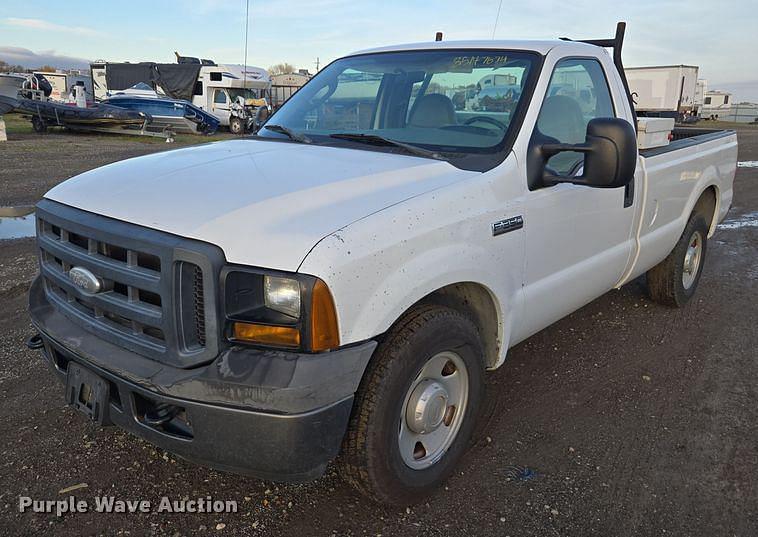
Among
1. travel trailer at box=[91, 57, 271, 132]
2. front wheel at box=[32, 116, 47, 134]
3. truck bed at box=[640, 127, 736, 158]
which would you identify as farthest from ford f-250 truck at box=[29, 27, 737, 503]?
travel trailer at box=[91, 57, 271, 132]

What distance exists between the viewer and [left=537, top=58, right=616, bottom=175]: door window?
3.41 meters

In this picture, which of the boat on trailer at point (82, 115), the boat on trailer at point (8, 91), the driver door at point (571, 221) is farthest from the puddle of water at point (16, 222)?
Result: the boat on trailer at point (8, 91)

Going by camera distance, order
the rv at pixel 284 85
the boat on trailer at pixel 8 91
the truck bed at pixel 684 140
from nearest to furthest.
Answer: the truck bed at pixel 684 140 < the boat on trailer at pixel 8 91 < the rv at pixel 284 85

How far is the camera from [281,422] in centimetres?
212

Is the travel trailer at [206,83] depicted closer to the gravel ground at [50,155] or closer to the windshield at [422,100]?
the gravel ground at [50,155]

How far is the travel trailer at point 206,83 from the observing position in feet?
92.2

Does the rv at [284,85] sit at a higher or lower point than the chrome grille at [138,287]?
higher

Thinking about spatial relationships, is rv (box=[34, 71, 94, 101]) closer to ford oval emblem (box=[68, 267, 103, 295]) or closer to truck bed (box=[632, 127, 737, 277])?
truck bed (box=[632, 127, 737, 277])

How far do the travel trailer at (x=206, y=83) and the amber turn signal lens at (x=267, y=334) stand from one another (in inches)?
1022

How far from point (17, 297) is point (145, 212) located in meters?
3.39

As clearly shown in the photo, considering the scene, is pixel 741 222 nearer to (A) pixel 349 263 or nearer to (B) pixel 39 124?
(A) pixel 349 263

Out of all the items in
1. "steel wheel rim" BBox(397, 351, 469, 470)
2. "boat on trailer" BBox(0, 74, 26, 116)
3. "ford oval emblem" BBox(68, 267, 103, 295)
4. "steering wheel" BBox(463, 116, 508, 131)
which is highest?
"boat on trailer" BBox(0, 74, 26, 116)

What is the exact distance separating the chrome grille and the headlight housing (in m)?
0.08

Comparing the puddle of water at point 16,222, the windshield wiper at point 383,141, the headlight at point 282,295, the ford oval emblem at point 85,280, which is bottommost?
the puddle of water at point 16,222
